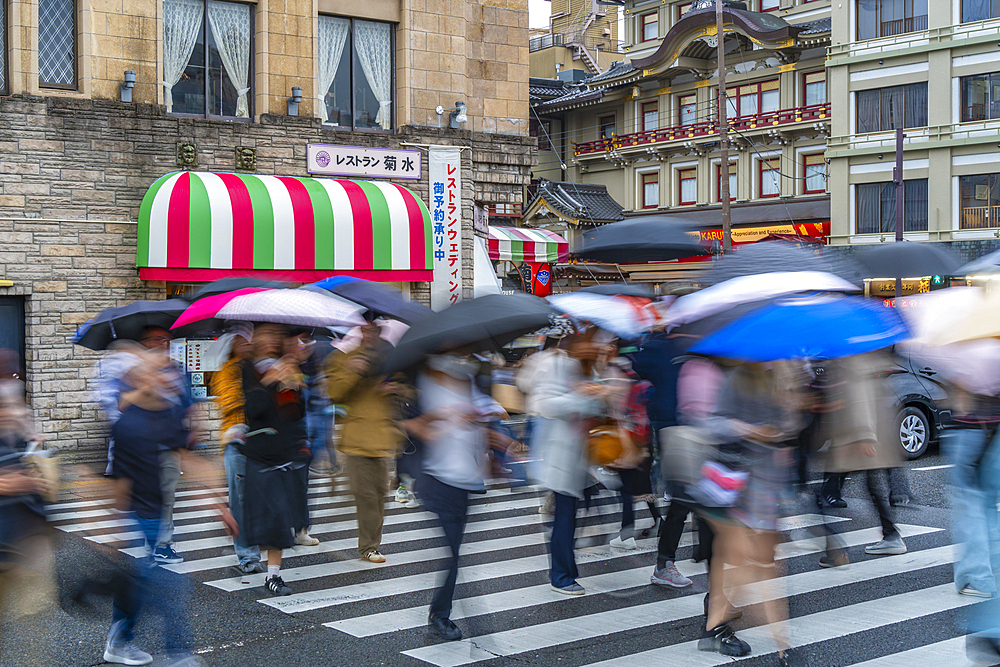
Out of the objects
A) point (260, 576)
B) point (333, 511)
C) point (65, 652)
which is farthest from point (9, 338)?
point (65, 652)

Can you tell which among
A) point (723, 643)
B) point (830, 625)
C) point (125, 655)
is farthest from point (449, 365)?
point (830, 625)

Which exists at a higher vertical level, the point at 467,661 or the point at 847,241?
the point at 847,241

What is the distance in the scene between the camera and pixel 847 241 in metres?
36.7

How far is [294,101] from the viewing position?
16.6 metres

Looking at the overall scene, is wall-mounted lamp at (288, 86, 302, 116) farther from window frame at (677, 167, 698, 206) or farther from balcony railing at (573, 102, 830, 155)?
window frame at (677, 167, 698, 206)

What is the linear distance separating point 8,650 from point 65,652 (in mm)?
377

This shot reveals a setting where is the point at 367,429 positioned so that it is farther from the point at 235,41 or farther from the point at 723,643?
the point at 235,41

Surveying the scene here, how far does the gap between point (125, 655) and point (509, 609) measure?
252cm

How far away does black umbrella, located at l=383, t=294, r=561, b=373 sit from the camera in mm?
5699

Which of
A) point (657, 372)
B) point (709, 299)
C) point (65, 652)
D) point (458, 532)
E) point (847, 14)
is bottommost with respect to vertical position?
point (65, 652)

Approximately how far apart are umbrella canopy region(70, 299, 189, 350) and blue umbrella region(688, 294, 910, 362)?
6486 mm

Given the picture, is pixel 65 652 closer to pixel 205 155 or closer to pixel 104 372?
pixel 104 372

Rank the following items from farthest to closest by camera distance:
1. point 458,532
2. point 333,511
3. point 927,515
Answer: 1. point 333,511
2. point 927,515
3. point 458,532

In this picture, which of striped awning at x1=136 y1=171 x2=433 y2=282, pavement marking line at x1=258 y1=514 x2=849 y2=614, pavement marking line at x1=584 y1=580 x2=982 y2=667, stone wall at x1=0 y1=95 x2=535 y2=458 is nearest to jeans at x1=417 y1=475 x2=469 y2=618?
pavement marking line at x1=258 y1=514 x2=849 y2=614
